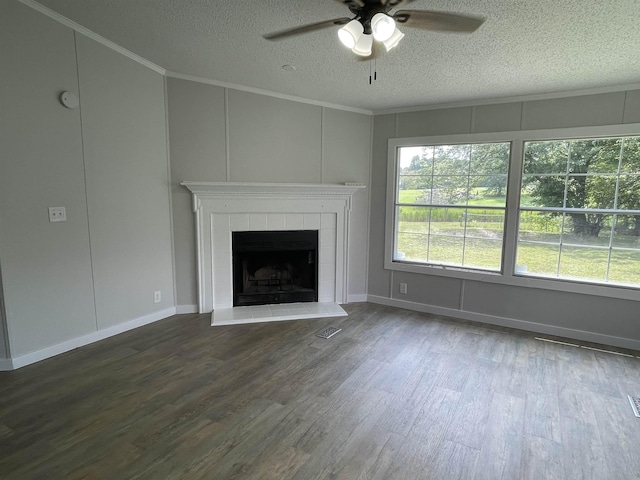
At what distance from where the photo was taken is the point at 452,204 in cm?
407

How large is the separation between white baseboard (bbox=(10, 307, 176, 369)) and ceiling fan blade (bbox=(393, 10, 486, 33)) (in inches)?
134

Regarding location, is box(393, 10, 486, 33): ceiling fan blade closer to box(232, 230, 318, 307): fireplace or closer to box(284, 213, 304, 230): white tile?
box(284, 213, 304, 230): white tile

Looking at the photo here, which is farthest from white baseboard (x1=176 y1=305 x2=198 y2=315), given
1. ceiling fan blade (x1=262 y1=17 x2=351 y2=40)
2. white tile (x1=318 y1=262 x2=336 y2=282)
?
ceiling fan blade (x1=262 y1=17 x2=351 y2=40)

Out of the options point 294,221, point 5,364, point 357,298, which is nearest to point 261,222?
point 294,221

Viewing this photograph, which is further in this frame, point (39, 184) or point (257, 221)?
point (257, 221)

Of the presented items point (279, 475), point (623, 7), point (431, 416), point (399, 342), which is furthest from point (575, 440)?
point (623, 7)

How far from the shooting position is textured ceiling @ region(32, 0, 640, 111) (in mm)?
2100

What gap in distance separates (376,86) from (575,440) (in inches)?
128

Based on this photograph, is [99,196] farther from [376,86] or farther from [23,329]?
[376,86]

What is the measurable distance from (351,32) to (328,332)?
8.83 feet

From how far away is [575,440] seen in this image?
202cm

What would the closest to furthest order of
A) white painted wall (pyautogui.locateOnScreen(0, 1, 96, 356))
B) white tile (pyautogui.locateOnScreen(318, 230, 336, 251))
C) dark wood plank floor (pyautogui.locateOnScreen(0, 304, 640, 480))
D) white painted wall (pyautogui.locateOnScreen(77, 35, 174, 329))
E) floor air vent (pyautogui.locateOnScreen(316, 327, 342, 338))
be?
dark wood plank floor (pyautogui.locateOnScreen(0, 304, 640, 480)) → white painted wall (pyautogui.locateOnScreen(0, 1, 96, 356)) → white painted wall (pyautogui.locateOnScreen(77, 35, 174, 329)) → floor air vent (pyautogui.locateOnScreen(316, 327, 342, 338)) → white tile (pyautogui.locateOnScreen(318, 230, 336, 251))

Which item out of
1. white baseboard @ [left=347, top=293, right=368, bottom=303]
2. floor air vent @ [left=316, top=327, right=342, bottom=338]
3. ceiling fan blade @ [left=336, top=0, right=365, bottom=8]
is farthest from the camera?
white baseboard @ [left=347, top=293, right=368, bottom=303]

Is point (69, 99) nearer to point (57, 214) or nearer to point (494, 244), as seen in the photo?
point (57, 214)
